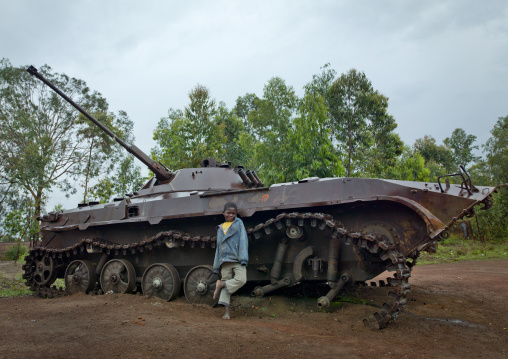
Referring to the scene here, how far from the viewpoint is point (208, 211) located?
8156mm

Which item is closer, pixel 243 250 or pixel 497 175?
pixel 243 250

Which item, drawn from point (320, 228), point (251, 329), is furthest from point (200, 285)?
point (320, 228)

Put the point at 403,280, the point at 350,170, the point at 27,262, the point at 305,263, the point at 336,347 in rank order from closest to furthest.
A: 1. the point at 336,347
2. the point at 403,280
3. the point at 305,263
4. the point at 27,262
5. the point at 350,170

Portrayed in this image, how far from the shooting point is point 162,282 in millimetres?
8820

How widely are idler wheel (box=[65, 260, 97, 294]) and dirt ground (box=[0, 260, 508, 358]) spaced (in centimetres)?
72

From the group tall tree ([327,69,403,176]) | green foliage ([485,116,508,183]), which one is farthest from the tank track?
green foliage ([485,116,508,183])

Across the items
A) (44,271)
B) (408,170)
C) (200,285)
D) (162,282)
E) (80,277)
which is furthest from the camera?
(408,170)

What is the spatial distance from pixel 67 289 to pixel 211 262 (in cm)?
408

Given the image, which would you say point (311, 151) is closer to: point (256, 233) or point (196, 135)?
point (196, 135)

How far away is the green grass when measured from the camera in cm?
1873

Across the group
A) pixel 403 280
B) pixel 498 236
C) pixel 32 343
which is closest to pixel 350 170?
pixel 498 236

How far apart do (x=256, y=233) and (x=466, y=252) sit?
16217 millimetres

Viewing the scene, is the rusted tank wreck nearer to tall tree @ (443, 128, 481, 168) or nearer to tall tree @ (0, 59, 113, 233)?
tall tree @ (0, 59, 113, 233)

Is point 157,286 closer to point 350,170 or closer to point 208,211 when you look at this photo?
point 208,211
